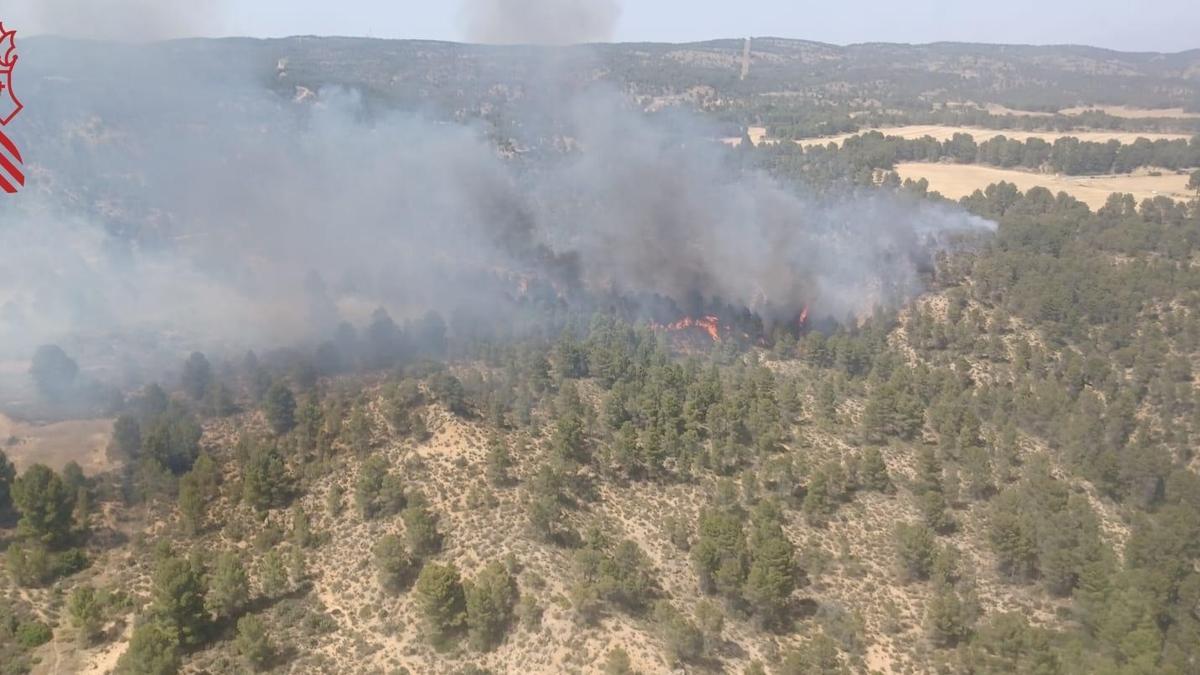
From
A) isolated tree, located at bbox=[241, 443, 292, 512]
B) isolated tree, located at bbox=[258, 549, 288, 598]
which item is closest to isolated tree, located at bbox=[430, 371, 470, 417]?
isolated tree, located at bbox=[241, 443, 292, 512]

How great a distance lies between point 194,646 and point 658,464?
2307cm

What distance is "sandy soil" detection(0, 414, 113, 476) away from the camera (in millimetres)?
38719

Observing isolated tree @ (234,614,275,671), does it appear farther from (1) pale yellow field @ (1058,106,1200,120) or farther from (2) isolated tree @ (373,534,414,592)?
(1) pale yellow field @ (1058,106,1200,120)

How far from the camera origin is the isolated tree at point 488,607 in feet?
91.5

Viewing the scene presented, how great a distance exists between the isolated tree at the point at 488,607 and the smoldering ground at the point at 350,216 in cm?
3501

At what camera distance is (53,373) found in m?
47.2

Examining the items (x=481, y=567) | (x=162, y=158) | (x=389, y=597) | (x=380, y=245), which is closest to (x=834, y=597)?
(x=481, y=567)

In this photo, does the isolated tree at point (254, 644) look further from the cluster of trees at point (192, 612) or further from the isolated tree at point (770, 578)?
the isolated tree at point (770, 578)

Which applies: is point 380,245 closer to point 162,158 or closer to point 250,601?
point 162,158

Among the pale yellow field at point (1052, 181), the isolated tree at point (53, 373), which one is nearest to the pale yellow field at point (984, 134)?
the pale yellow field at point (1052, 181)

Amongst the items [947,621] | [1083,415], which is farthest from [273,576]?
[1083,415]

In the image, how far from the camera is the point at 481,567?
32.2 metres

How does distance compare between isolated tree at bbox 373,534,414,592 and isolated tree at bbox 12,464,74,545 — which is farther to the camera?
isolated tree at bbox 12,464,74,545

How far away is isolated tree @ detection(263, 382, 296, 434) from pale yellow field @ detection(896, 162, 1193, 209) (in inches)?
3566
